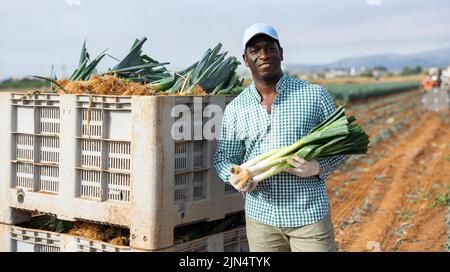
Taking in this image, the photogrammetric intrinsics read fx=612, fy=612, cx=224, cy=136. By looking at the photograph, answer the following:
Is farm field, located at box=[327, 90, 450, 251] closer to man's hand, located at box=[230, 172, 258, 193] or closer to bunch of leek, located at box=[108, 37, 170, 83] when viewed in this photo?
bunch of leek, located at box=[108, 37, 170, 83]

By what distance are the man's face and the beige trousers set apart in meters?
0.81

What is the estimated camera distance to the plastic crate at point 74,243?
355 centimetres

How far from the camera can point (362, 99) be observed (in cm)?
4006

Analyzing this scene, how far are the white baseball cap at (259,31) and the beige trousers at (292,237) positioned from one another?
99cm

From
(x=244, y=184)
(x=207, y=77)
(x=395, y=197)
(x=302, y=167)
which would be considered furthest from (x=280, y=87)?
(x=395, y=197)

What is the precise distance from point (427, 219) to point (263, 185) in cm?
545

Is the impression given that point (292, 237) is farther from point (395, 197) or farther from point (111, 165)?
point (395, 197)

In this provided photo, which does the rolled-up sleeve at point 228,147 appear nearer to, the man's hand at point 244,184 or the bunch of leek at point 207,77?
the man's hand at point 244,184

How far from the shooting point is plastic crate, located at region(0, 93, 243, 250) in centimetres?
333

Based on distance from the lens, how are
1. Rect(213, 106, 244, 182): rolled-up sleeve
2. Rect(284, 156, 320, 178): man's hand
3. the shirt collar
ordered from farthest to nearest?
Rect(213, 106, 244, 182): rolled-up sleeve < the shirt collar < Rect(284, 156, 320, 178): man's hand

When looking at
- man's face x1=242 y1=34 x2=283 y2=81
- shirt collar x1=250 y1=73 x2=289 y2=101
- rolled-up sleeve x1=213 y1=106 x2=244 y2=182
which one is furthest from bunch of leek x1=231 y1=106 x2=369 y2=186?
man's face x1=242 y1=34 x2=283 y2=81

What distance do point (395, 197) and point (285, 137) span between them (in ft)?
21.6
